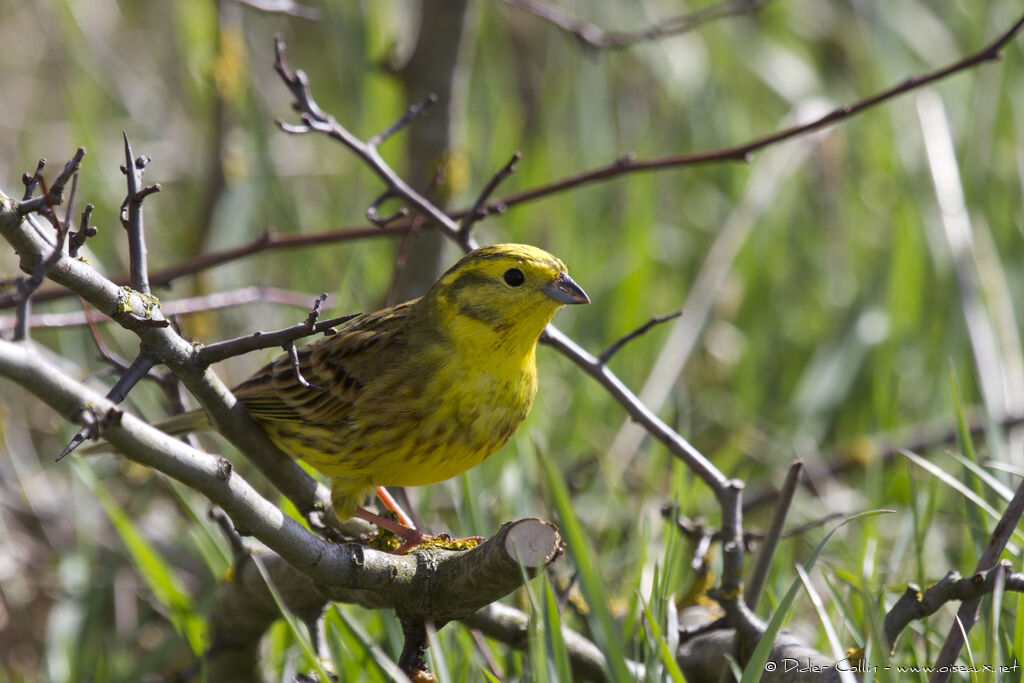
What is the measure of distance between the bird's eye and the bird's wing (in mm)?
308

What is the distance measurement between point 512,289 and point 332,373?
53 centimetres

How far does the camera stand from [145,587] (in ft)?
12.3

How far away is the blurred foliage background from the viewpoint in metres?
3.44

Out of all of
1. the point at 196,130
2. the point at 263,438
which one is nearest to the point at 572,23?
the point at 263,438

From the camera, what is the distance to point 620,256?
4.61 m

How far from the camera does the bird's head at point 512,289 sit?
240 cm

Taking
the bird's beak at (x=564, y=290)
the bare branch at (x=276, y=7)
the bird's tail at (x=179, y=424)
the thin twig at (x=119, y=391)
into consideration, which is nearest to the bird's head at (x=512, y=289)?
the bird's beak at (x=564, y=290)

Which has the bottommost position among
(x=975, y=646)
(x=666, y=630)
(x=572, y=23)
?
(x=975, y=646)

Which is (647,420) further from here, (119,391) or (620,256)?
(620,256)

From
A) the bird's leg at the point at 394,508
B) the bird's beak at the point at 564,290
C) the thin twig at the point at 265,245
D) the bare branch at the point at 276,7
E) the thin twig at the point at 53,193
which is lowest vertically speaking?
the bird's leg at the point at 394,508

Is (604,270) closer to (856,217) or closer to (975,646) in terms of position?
(856,217)

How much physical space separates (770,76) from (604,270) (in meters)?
1.74

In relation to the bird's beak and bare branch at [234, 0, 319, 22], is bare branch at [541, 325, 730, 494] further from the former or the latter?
bare branch at [234, 0, 319, 22]

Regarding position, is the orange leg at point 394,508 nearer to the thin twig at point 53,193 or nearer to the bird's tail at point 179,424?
the bird's tail at point 179,424
